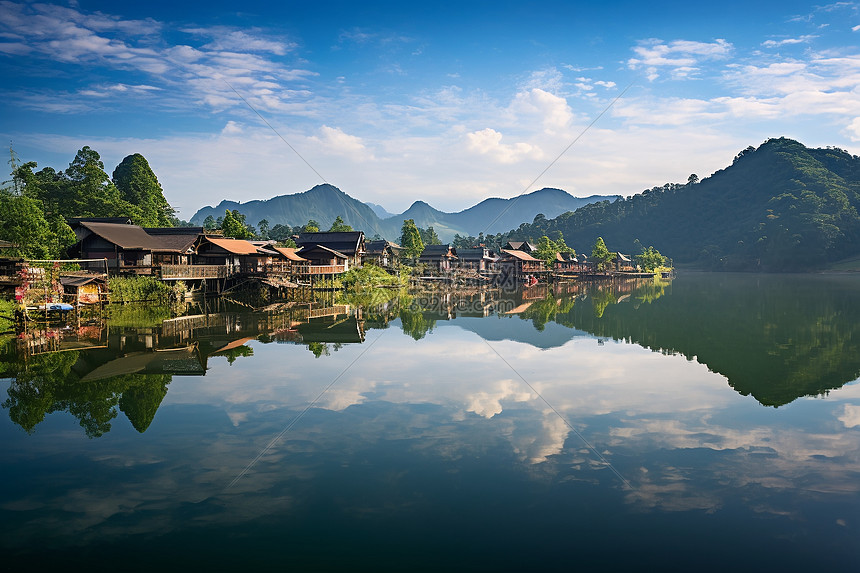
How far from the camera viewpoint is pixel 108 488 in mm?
9047

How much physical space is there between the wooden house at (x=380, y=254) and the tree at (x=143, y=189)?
28175 millimetres

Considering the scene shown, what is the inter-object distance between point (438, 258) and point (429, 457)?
75330 mm

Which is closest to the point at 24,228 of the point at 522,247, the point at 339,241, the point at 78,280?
the point at 78,280

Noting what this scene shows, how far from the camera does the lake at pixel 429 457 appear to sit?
7.27m

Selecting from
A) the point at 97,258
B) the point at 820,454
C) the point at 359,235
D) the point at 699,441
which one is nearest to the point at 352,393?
the point at 699,441

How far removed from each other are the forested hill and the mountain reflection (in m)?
92.9

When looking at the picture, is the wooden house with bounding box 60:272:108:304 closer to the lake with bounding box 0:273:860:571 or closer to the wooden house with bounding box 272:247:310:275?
the lake with bounding box 0:273:860:571

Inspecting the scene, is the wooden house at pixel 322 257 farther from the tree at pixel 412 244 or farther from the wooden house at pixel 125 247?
the tree at pixel 412 244

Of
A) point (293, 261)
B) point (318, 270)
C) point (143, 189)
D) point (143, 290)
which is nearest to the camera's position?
point (143, 290)

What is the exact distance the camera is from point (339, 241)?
67.1 metres

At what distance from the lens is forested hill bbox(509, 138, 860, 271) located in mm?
118938

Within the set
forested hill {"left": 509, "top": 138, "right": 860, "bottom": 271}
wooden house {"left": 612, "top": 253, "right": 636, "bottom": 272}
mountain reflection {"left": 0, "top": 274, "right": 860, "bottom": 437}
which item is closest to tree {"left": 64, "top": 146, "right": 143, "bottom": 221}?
mountain reflection {"left": 0, "top": 274, "right": 860, "bottom": 437}

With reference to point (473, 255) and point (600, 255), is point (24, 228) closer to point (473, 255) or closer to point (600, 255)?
point (473, 255)

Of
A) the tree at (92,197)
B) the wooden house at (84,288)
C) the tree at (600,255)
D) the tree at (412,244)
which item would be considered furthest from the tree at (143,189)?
the tree at (600,255)
